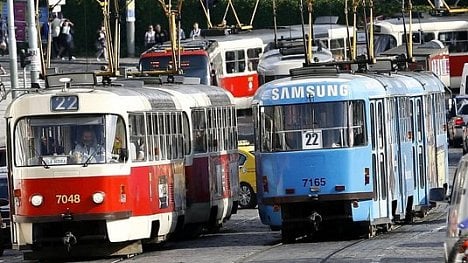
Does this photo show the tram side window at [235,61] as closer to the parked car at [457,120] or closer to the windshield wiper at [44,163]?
the parked car at [457,120]

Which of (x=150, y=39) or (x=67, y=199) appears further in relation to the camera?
(x=150, y=39)

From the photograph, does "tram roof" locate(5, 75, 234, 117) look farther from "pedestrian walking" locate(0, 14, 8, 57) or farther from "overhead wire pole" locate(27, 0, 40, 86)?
"pedestrian walking" locate(0, 14, 8, 57)

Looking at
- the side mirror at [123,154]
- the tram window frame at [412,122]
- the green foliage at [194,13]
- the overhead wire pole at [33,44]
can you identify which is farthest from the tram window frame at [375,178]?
the green foliage at [194,13]

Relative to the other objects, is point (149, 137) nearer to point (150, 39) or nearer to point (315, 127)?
point (315, 127)

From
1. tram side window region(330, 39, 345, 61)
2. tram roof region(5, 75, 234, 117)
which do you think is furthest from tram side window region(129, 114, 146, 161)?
tram side window region(330, 39, 345, 61)

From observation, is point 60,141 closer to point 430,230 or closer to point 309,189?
point 309,189

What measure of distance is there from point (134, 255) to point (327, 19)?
136ft

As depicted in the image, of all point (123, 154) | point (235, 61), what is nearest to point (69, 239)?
point (123, 154)

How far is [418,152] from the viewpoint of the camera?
31312 millimetres

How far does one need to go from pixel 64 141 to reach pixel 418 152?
8.04 m

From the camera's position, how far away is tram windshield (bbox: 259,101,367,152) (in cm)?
2702

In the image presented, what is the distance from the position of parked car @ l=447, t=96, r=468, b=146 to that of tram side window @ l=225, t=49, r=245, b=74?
758 cm

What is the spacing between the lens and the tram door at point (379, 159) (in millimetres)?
27492

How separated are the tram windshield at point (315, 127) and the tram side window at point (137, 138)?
6.42ft
